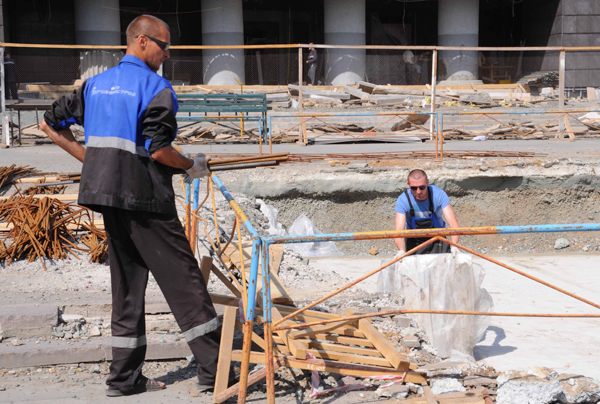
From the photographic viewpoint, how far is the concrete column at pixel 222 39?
71.5 feet

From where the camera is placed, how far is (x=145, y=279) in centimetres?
342

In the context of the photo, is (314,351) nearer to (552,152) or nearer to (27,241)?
(27,241)

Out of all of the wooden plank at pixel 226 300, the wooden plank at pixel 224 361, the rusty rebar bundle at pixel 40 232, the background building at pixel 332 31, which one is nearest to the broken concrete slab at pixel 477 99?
the background building at pixel 332 31

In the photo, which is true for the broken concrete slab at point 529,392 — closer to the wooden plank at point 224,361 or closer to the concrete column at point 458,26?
the wooden plank at point 224,361

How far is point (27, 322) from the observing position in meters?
4.08

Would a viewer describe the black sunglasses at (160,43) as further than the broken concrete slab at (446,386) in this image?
No

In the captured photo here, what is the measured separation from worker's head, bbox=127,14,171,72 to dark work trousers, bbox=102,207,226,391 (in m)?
0.82

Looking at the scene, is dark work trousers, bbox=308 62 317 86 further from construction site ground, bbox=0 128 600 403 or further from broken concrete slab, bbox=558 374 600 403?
broken concrete slab, bbox=558 374 600 403

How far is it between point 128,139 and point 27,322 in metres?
1.64

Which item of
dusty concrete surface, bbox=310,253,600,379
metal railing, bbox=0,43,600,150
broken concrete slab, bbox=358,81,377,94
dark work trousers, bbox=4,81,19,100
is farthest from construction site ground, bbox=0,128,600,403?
broken concrete slab, bbox=358,81,377,94

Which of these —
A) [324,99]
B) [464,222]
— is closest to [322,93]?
[324,99]

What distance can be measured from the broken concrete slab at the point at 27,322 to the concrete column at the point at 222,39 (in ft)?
59.4

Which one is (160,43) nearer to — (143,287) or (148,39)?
(148,39)

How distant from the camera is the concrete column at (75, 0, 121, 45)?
2145 centimetres
